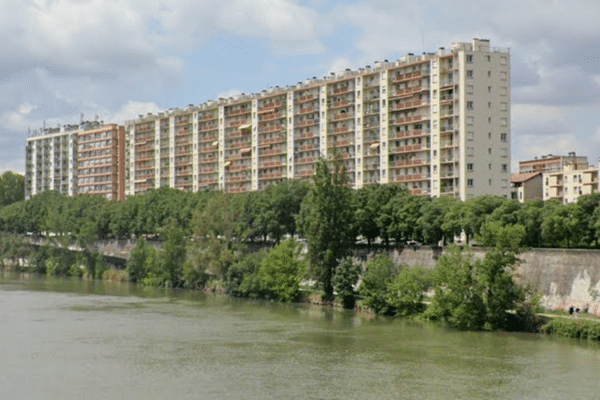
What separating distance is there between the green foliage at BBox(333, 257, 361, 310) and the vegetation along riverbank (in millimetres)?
72

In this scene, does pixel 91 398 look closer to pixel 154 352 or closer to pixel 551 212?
pixel 154 352

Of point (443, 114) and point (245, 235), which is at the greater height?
point (443, 114)

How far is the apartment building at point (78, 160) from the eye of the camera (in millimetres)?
135625

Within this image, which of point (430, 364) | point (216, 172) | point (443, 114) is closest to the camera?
point (430, 364)

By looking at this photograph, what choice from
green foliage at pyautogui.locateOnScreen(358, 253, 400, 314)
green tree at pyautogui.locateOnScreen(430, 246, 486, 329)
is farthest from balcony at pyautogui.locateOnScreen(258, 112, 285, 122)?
green tree at pyautogui.locateOnScreen(430, 246, 486, 329)

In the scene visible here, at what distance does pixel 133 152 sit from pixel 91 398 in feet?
333

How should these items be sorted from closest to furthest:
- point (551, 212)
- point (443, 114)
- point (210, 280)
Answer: point (551, 212), point (210, 280), point (443, 114)

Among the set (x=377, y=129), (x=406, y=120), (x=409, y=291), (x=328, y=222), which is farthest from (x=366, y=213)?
(x=377, y=129)

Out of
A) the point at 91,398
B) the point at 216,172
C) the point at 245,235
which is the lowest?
the point at 91,398

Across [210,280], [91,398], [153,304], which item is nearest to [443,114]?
[210,280]

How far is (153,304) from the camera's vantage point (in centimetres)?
6169

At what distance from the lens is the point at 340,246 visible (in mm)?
60406

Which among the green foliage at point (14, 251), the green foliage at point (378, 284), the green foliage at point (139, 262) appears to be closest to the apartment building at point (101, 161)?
the green foliage at point (14, 251)

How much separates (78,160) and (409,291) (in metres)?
100
